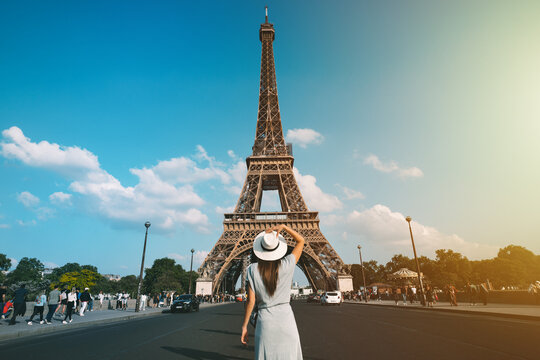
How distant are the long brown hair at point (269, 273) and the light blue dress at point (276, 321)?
0.10ft

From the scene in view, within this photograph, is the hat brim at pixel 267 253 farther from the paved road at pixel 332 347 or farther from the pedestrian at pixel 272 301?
the paved road at pixel 332 347

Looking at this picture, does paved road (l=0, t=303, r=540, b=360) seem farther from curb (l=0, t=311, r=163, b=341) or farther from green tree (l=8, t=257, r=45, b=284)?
green tree (l=8, t=257, r=45, b=284)

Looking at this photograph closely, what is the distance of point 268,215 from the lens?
146 ft

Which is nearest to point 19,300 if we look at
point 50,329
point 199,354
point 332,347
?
point 50,329

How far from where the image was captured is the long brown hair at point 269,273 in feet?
9.24

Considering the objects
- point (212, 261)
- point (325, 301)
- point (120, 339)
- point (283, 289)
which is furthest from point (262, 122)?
point (283, 289)

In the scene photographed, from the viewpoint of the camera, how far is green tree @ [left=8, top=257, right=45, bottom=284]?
8056cm

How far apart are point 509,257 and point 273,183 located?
197 ft

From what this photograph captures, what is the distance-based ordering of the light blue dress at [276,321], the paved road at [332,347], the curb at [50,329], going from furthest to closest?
the curb at [50,329] → the paved road at [332,347] → the light blue dress at [276,321]

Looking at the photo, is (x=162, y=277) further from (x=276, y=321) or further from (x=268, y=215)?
(x=276, y=321)

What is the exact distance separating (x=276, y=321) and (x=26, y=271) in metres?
111

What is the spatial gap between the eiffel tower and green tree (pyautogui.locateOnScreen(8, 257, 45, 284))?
64254 millimetres

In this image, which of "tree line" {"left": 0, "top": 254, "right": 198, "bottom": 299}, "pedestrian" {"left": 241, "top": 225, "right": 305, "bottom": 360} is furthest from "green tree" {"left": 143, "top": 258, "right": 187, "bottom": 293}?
"pedestrian" {"left": 241, "top": 225, "right": 305, "bottom": 360}

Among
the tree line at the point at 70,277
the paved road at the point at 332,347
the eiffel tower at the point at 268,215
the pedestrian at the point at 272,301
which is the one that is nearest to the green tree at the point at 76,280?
the tree line at the point at 70,277
